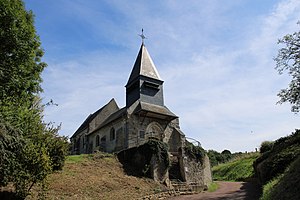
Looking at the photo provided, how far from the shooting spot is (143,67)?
1076 inches

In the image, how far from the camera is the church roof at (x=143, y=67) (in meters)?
26.8

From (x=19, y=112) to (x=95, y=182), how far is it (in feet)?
20.2

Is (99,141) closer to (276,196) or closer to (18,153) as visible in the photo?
(18,153)

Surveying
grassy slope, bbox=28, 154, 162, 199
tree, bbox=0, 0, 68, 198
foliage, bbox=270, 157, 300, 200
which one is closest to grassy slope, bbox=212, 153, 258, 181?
grassy slope, bbox=28, 154, 162, 199

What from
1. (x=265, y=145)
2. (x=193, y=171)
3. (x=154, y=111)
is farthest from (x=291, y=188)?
(x=265, y=145)

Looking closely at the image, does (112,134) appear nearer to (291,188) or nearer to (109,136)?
(109,136)

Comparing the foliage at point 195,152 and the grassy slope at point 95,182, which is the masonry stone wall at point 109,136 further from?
the foliage at point 195,152

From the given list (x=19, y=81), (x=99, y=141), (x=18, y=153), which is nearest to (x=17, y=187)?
(x=18, y=153)

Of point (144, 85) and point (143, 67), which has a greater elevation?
point (143, 67)

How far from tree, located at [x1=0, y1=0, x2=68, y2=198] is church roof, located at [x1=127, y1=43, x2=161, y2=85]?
1489cm

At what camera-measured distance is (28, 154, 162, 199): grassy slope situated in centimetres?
1302

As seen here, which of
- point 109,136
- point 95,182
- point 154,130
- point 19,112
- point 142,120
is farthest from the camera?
point 109,136

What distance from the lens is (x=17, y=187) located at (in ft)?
35.2

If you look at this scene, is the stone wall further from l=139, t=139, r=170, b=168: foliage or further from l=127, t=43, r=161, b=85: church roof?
l=127, t=43, r=161, b=85: church roof
